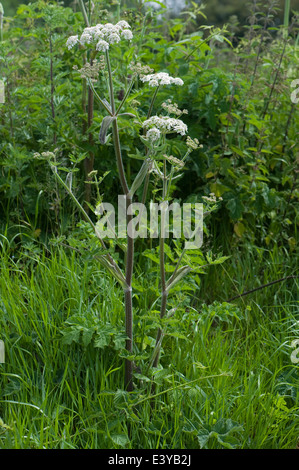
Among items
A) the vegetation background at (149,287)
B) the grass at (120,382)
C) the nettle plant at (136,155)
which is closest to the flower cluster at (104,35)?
the nettle plant at (136,155)

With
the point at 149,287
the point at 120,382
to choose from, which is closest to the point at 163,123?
the point at 149,287

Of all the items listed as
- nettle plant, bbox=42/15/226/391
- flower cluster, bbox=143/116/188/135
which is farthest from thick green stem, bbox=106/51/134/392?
flower cluster, bbox=143/116/188/135

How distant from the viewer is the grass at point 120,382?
1838 mm

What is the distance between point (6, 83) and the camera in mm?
2959

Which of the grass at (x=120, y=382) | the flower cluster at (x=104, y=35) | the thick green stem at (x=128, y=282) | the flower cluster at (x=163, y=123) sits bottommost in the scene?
the grass at (x=120, y=382)

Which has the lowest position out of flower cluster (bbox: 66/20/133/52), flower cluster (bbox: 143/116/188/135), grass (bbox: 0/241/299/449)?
grass (bbox: 0/241/299/449)

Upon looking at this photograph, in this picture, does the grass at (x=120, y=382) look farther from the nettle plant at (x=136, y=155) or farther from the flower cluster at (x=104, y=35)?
the flower cluster at (x=104, y=35)

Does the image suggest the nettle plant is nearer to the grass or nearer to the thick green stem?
the thick green stem

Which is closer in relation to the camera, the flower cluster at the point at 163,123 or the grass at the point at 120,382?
the flower cluster at the point at 163,123

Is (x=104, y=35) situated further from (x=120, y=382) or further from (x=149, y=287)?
(x=120, y=382)

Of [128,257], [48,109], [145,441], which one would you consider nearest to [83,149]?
[48,109]

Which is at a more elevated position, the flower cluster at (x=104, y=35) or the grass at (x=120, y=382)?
the flower cluster at (x=104, y=35)

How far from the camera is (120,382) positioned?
82.0 inches

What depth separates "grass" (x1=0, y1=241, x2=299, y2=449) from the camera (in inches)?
72.4
